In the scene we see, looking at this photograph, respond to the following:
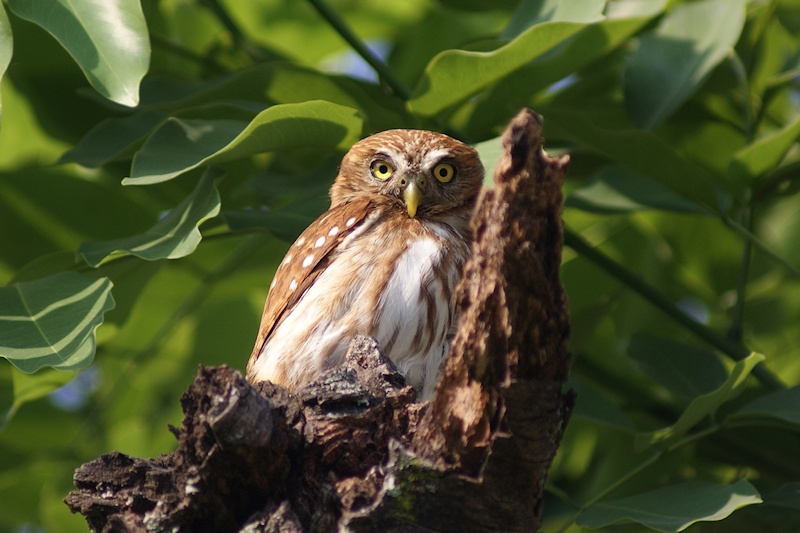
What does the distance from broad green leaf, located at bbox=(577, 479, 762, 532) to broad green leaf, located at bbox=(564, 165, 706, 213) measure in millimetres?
1200

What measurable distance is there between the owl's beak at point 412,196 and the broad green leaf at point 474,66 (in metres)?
0.43

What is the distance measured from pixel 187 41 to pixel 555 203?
11.1 feet

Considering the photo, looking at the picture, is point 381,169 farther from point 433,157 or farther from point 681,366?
point 681,366

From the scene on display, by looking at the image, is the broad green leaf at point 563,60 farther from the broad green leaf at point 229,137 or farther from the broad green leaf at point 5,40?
the broad green leaf at point 5,40

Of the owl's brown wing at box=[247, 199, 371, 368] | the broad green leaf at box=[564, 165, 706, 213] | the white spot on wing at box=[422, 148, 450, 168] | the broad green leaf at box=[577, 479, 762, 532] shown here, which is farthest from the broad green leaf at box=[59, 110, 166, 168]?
the broad green leaf at box=[577, 479, 762, 532]

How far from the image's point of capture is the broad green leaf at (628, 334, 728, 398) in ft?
12.3

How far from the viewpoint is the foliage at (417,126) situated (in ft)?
9.75

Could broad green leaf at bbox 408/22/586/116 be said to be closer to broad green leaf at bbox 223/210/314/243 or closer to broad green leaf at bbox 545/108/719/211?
broad green leaf at bbox 545/108/719/211

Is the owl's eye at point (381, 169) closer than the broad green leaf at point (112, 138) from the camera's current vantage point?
No

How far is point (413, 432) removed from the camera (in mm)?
2293

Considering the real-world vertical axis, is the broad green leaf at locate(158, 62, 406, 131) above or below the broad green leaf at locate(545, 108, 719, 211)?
above

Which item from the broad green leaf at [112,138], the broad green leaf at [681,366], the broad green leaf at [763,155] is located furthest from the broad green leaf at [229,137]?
the broad green leaf at [681,366]

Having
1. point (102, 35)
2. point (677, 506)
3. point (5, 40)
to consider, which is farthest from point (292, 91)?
point (677, 506)

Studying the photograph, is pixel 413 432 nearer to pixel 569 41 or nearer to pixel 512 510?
pixel 512 510
